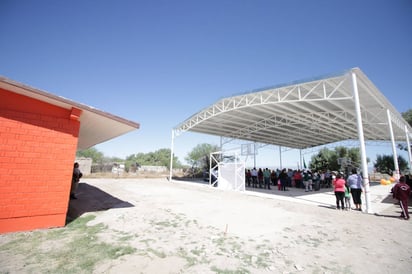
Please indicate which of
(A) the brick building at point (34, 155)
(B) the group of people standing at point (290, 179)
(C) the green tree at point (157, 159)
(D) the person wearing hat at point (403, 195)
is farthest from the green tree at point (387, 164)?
(C) the green tree at point (157, 159)

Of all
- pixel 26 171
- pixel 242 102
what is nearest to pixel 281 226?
pixel 26 171

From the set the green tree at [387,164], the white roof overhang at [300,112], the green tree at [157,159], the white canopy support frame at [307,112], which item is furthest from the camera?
the green tree at [157,159]

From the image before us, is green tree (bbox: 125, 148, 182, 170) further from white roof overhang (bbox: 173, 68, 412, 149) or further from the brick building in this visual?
the brick building

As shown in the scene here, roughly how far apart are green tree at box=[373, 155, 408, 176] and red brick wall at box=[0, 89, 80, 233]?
153 ft

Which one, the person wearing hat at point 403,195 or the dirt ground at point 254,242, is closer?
the dirt ground at point 254,242

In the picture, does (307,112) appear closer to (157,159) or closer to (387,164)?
(387,164)

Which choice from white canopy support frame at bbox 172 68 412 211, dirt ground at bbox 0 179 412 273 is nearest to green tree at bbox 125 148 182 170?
white canopy support frame at bbox 172 68 412 211

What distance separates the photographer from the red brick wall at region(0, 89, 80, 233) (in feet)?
12.9

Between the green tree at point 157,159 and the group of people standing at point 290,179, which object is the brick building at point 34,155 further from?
the green tree at point 157,159

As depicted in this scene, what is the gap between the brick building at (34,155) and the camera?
3.92 m

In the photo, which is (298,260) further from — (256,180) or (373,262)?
(256,180)

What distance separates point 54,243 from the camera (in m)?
3.39

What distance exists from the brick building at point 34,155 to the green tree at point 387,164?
4647cm

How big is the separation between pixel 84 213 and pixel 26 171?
2251 mm
